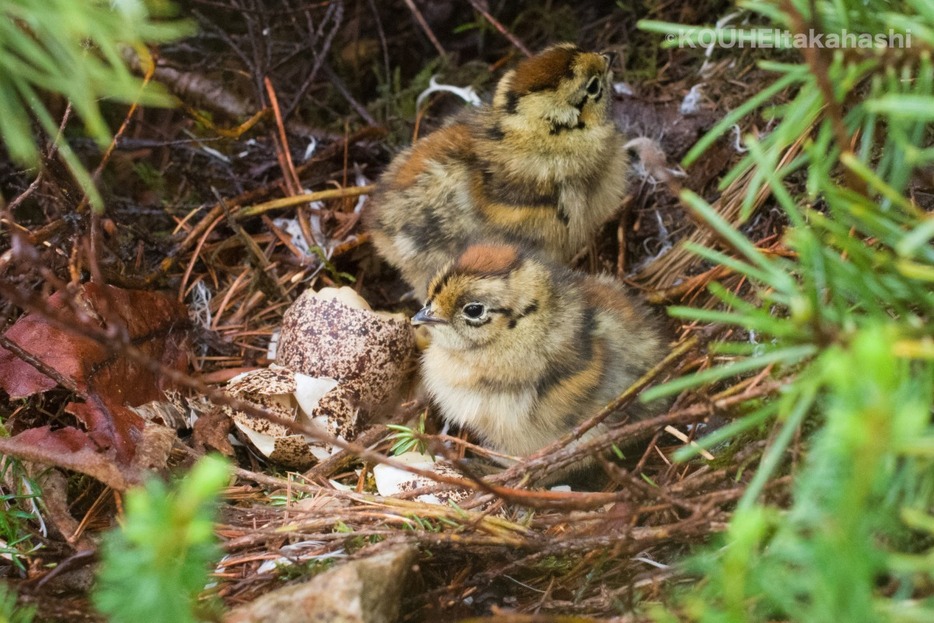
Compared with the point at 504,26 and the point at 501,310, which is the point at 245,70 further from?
the point at 501,310

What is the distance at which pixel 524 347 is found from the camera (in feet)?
8.54

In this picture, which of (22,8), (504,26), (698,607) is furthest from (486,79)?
(698,607)

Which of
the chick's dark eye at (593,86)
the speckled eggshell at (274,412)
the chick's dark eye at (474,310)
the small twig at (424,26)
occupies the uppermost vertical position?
the small twig at (424,26)

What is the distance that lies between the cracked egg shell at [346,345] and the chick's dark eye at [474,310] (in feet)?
1.08

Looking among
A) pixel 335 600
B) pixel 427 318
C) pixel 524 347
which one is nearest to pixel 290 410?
pixel 427 318

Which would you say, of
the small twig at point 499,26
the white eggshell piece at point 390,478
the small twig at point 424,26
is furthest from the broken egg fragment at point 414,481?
the small twig at point 424,26

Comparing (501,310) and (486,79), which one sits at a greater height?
(486,79)

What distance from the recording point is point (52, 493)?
2.24m

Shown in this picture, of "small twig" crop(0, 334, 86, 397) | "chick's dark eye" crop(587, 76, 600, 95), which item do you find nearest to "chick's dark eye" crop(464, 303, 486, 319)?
"chick's dark eye" crop(587, 76, 600, 95)

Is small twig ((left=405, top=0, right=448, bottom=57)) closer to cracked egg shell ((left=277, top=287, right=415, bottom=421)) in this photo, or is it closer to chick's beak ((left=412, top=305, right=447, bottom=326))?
cracked egg shell ((left=277, top=287, right=415, bottom=421))

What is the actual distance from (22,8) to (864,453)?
129 cm

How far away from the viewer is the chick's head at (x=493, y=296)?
8.45ft

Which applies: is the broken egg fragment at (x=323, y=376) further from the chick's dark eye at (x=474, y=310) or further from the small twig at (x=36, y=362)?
the small twig at (x=36, y=362)

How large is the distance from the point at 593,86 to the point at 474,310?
0.99 m
